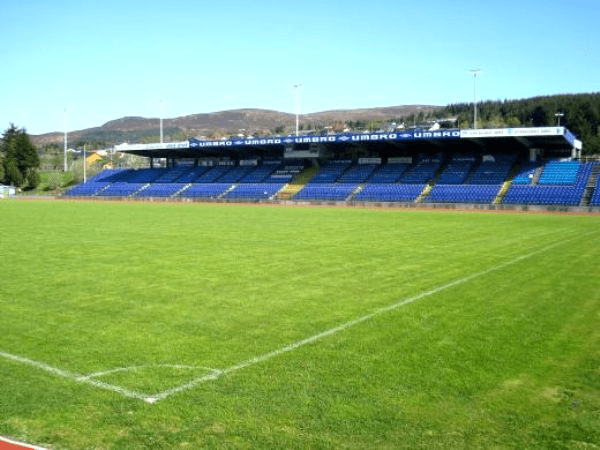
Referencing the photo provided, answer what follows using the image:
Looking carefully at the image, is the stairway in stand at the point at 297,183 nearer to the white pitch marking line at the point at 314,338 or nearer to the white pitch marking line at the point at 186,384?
the white pitch marking line at the point at 314,338

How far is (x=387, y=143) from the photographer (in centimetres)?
5784

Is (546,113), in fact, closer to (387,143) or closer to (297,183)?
(387,143)

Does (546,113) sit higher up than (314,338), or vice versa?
(546,113)

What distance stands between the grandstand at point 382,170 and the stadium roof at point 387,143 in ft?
0.33

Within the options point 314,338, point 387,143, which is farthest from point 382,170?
point 314,338

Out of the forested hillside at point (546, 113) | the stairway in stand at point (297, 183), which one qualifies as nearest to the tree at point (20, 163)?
the stairway in stand at point (297, 183)

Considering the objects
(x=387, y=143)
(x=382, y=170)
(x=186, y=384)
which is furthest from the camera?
(x=382, y=170)

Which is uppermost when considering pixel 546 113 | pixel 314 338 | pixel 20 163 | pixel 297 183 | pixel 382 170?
pixel 546 113

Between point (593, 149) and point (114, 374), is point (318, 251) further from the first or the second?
point (593, 149)

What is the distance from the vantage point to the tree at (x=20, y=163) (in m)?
91.2

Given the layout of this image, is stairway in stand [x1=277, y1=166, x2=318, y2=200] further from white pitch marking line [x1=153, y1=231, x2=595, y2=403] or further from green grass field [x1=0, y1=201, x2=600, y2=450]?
white pitch marking line [x1=153, y1=231, x2=595, y2=403]

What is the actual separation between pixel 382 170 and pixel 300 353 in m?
53.7

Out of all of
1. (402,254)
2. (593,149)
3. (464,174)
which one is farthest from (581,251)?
(593,149)

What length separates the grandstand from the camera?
4747 cm
